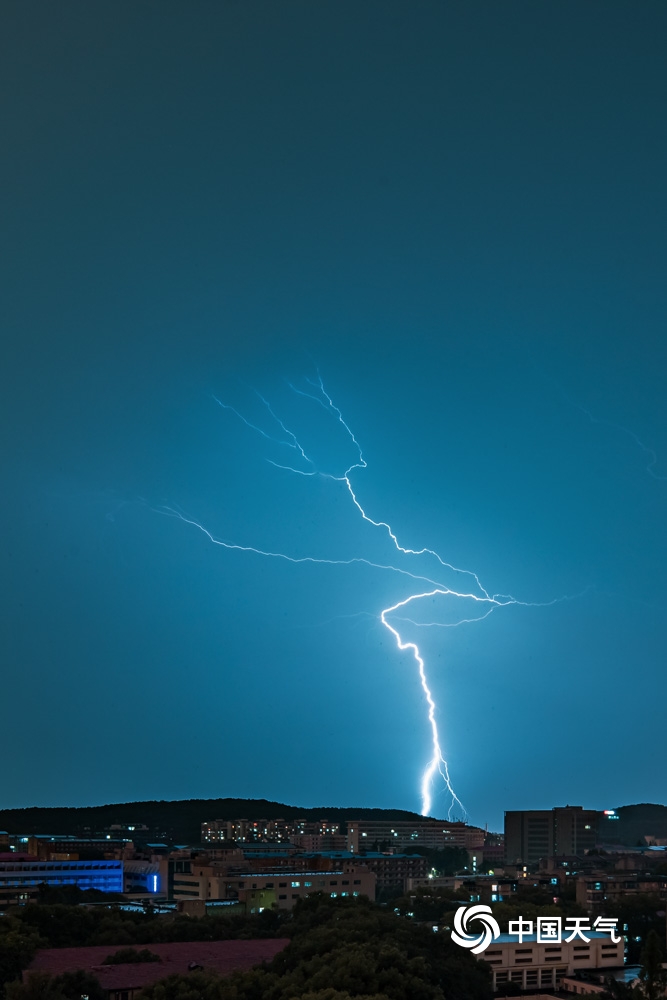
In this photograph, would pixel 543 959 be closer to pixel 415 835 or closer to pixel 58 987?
pixel 58 987

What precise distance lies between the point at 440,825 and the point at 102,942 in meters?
60.0

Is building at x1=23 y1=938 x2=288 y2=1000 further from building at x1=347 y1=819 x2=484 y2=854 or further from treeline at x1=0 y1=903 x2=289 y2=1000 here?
building at x1=347 y1=819 x2=484 y2=854

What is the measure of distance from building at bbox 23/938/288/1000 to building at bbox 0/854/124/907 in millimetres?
14695

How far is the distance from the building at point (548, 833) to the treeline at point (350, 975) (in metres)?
47.7

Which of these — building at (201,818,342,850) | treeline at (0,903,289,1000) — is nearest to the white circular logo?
treeline at (0,903,289,1000)

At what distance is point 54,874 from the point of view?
37.8 metres

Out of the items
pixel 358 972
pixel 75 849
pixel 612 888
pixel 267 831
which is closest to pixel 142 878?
pixel 75 849

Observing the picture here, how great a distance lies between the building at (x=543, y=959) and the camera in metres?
21.9

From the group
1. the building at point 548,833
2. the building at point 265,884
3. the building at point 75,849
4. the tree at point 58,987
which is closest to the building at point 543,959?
the tree at point 58,987

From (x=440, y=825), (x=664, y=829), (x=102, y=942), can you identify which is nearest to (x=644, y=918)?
(x=102, y=942)

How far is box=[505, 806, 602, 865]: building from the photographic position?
65.3 m

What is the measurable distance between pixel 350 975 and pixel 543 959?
8.63 m
